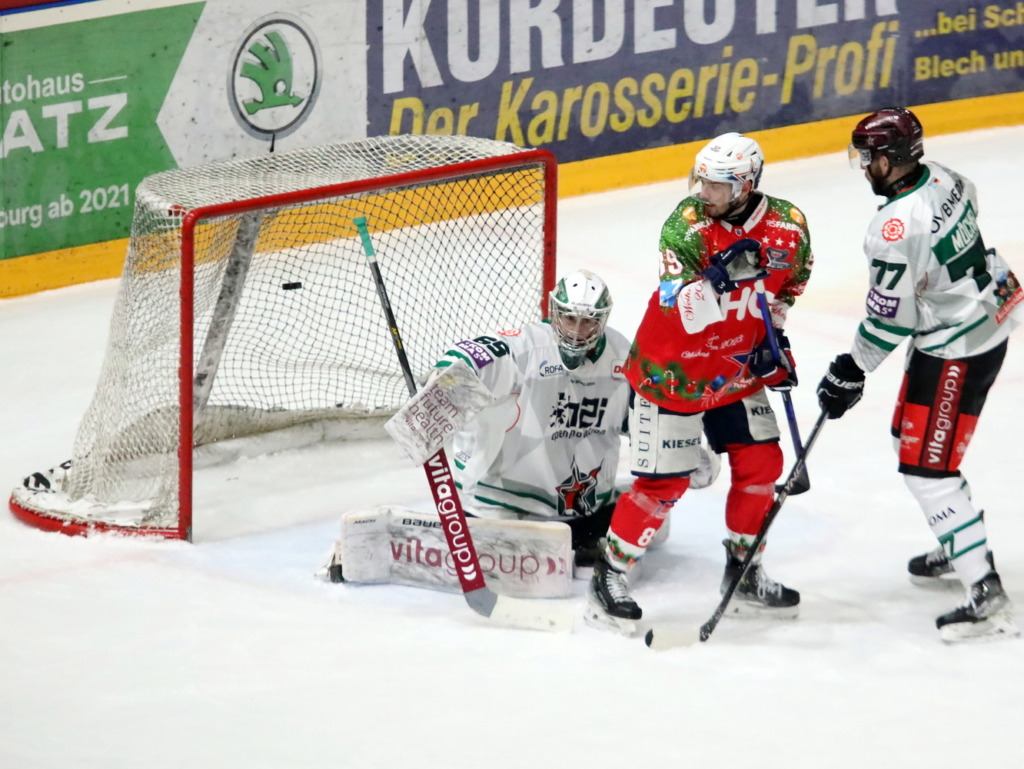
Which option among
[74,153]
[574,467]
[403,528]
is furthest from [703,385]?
[74,153]

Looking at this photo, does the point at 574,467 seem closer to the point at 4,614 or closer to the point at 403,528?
the point at 403,528

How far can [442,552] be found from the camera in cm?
440

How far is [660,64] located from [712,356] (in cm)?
438

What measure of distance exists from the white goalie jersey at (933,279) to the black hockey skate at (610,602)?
0.80 meters

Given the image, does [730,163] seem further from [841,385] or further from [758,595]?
A: [758,595]

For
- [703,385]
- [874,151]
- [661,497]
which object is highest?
[874,151]

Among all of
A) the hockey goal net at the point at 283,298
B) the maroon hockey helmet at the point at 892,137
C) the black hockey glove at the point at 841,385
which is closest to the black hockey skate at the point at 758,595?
the black hockey glove at the point at 841,385

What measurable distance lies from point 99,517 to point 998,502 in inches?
102

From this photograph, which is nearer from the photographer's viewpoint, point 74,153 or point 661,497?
point 661,497

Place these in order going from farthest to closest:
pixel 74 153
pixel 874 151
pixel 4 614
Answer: pixel 74 153 → pixel 4 614 → pixel 874 151

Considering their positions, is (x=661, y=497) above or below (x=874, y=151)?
below

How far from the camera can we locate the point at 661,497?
4.12 m

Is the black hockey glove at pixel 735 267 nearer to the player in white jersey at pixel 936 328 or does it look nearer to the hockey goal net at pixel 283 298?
the player in white jersey at pixel 936 328

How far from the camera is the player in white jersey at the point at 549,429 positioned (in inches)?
172
